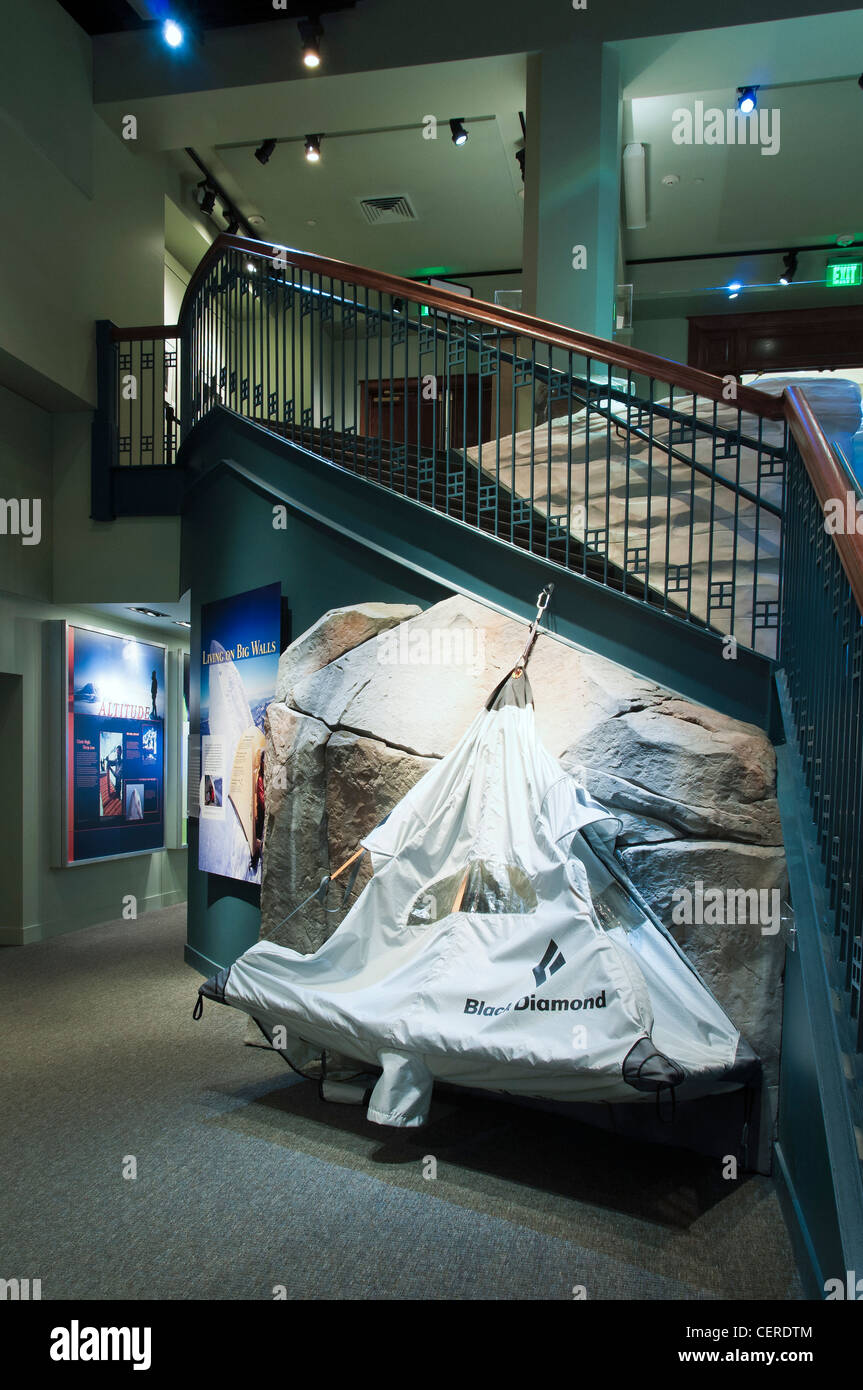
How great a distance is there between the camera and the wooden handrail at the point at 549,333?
3.17 metres

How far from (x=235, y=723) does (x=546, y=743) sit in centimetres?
214

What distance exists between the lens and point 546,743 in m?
3.31

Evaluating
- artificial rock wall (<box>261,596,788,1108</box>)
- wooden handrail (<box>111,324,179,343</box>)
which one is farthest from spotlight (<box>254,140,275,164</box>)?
artificial rock wall (<box>261,596,788,1108</box>)

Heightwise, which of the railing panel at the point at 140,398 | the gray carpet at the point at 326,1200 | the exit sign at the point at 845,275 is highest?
the exit sign at the point at 845,275

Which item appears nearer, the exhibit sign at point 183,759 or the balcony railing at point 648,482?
the balcony railing at point 648,482

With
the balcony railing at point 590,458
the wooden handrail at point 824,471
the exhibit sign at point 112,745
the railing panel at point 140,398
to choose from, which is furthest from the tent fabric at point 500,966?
the railing panel at point 140,398

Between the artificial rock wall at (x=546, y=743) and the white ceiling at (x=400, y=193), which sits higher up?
the white ceiling at (x=400, y=193)

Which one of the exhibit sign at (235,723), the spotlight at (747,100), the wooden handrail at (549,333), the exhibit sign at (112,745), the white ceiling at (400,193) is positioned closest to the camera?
the wooden handrail at (549,333)

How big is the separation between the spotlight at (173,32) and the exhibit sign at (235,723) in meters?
4.28

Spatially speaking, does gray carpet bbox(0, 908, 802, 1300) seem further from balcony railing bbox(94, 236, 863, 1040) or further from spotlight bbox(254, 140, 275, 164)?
spotlight bbox(254, 140, 275, 164)

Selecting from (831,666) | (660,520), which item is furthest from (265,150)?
(831,666)

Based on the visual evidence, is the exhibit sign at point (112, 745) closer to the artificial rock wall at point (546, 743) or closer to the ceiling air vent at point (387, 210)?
the artificial rock wall at point (546, 743)
